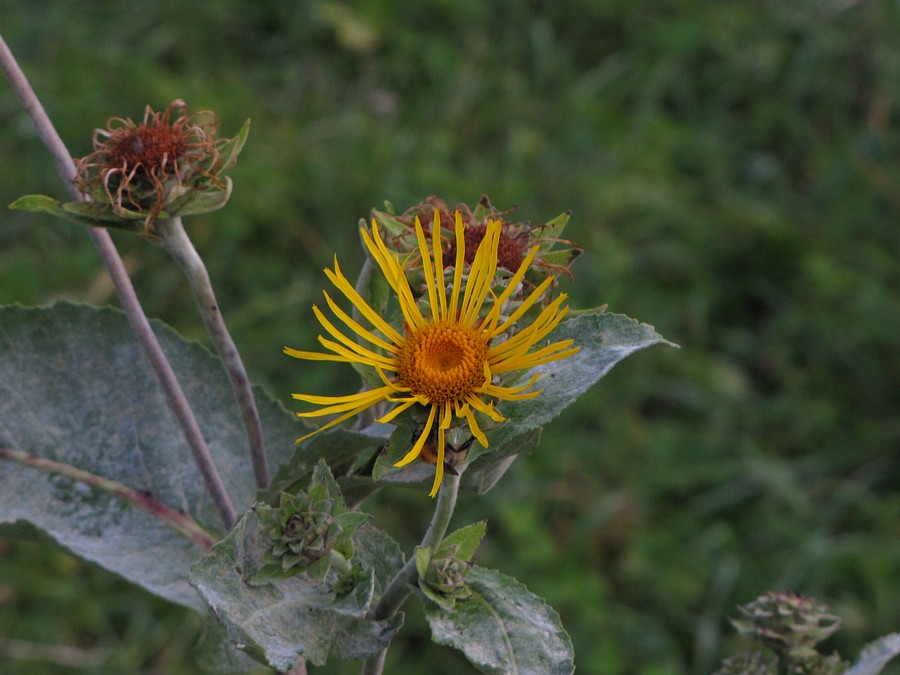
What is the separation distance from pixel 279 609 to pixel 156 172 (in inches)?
19.8

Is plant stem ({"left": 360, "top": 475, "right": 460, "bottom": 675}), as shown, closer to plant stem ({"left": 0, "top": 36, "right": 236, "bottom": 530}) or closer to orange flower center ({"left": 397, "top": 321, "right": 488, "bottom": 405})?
orange flower center ({"left": 397, "top": 321, "right": 488, "bottom": 405})

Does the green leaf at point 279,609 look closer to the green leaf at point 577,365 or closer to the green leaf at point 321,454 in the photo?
the green leaf at point 321,454

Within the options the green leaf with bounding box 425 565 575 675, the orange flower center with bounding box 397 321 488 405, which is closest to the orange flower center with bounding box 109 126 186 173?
A: the orange flower center with bounding box 397 321 488 405

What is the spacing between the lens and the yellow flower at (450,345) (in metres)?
1.09

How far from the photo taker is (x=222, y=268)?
369 cm

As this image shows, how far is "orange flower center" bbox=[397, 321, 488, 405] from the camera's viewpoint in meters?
1.10

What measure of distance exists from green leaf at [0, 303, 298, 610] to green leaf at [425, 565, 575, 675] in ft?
1.39

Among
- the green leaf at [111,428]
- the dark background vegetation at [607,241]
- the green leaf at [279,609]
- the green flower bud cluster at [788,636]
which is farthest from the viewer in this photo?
the dark background vegetation at [607,241]

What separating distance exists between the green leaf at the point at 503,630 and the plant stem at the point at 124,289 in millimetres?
329

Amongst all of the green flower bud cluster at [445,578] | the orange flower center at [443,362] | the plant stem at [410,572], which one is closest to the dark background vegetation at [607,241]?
the plant stem at [410,572]

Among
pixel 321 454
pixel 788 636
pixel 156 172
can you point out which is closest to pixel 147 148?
pixel 156 172

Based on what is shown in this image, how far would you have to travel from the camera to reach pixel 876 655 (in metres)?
1.37

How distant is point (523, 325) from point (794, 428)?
278cm

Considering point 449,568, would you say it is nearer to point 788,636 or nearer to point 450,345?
point 450,345
